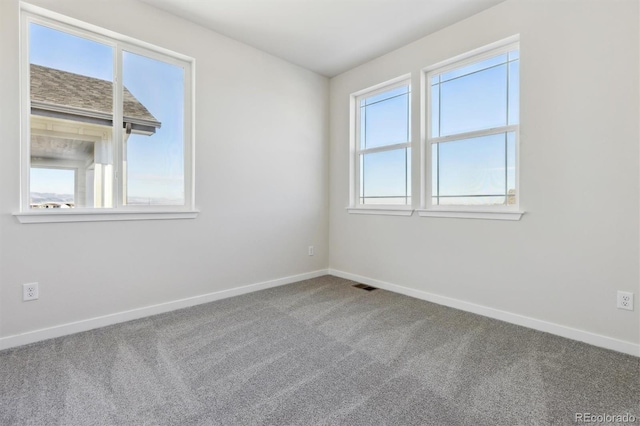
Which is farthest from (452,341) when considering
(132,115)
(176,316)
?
(132,115)

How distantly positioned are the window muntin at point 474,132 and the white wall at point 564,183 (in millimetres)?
152

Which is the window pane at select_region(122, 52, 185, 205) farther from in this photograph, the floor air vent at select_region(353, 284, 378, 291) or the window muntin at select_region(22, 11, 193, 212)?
the floor air vent at select_region(353, 284, 378, 291)

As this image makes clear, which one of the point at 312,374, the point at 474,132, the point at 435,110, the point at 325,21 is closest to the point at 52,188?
the point at 312,374

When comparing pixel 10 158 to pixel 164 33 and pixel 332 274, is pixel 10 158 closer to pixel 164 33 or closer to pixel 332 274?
pixel 164 33

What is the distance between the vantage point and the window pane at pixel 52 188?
2.29 m

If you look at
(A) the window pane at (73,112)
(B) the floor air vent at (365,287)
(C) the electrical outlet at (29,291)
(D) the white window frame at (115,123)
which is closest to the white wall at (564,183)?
(B) the floor air vent at (365,287)

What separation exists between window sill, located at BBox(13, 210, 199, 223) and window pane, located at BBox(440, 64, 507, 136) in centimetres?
270

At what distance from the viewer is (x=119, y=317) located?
258 centimetres

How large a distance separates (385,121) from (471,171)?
4.06 ft

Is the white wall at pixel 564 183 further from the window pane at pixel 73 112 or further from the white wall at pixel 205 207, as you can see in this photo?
the window pane at pixel 73 112

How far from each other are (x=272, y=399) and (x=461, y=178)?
2.54 meters

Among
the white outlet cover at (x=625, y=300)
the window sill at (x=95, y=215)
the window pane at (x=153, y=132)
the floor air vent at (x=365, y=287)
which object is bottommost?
the floor air vent at (x=365, y=287)

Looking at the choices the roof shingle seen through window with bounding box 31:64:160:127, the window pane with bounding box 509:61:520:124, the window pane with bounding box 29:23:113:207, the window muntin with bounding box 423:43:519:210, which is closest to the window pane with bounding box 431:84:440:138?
the window muntin with bounding box 423:43:519:210

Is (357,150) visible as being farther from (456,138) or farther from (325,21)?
(325,21)
